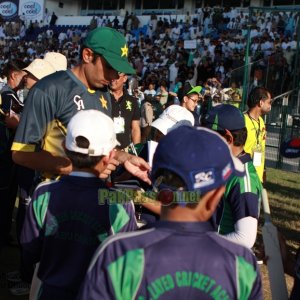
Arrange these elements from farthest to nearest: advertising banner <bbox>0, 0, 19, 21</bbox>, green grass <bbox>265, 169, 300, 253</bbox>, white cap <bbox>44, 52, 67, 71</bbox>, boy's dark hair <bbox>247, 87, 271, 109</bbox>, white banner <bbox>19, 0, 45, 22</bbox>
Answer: advertising banner <bbox>0, 0, 19, 21</bbox>, white banner <bbox>19, 0, 45, 22</bbox>, green grass <bbox>265, 169, 300, 253</bbox>, boy's dark hair <bbox>247, 87, 271, 109</bbox>, white cap <bbox>44, 52, 67, 71</bbox>

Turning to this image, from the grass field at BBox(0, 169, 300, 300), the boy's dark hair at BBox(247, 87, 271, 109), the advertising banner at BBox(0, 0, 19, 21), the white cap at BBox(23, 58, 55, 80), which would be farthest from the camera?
the advertising banner at BBox(0, 0, 19, 21)

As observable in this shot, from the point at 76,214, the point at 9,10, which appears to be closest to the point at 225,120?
the point at 76,214

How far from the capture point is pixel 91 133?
7.34 feet

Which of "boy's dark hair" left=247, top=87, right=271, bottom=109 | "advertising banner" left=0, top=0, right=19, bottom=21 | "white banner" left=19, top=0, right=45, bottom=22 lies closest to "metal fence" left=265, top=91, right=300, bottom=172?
"boy's dark hair" left=247, top=87, right=271, bottom=109

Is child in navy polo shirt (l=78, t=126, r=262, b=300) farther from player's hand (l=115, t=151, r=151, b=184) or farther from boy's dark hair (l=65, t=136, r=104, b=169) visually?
player's hand (l=115, t=151, r=151, b=184)

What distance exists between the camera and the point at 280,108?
522 inches

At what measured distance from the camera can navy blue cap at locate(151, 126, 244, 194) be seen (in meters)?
1.71

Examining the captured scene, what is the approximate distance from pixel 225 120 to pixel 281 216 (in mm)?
4367

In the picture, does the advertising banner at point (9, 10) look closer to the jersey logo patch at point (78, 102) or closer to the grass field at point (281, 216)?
the grass field at point (281, 216)

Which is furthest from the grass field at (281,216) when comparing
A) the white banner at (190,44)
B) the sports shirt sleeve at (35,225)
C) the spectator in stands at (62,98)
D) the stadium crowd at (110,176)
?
the white banner at (190,44)

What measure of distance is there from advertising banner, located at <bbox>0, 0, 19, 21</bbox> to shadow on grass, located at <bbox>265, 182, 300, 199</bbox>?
1258 inches

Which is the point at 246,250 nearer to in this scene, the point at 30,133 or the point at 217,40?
the point at 30,133

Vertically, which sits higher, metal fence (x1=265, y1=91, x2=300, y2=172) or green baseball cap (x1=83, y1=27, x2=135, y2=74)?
green baseball cap (x1=83, y1=27, x2=135, y2=74)

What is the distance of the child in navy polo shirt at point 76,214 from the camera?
2.29 m
